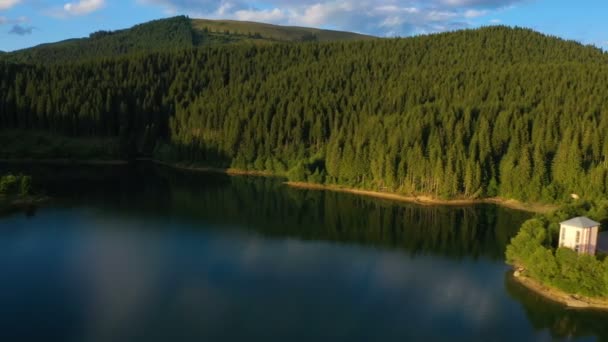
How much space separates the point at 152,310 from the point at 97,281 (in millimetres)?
5935

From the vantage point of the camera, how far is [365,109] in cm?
8006

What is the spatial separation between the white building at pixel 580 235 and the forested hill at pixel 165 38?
405 ft

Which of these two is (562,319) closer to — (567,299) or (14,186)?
(567,299)

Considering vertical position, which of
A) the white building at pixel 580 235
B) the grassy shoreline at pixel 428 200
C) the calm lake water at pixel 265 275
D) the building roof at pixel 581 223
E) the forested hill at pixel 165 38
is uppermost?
the forested hill at pixel 165 38

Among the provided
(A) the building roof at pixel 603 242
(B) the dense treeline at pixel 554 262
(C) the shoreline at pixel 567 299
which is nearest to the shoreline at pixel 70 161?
(B) the dense treeline at pixel 554 262

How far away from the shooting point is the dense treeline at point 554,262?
29.2 m

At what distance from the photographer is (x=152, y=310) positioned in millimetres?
28859

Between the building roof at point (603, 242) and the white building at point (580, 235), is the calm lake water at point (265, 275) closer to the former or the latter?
the white building at point (580, 235)

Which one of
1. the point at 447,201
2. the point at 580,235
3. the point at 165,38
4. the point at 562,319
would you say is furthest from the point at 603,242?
the point at 165,38

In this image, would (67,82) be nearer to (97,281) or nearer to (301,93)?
(301,93)

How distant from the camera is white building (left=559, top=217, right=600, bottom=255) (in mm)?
31344

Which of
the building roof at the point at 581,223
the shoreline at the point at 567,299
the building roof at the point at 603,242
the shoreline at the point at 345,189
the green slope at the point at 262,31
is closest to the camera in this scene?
the shoreline at the point at 567,299

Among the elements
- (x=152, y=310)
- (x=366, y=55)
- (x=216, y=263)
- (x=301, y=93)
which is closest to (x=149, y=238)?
(x=216, y=263)

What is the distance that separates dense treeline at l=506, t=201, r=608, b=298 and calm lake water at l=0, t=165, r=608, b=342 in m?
1.39
